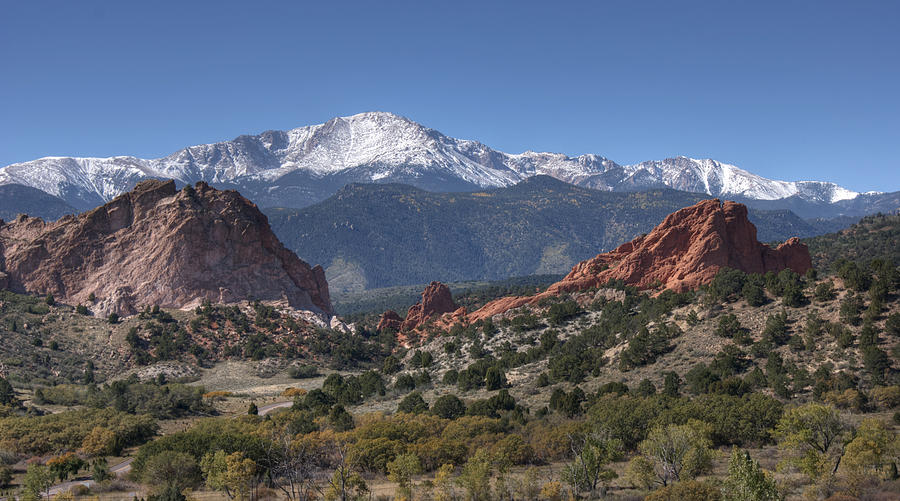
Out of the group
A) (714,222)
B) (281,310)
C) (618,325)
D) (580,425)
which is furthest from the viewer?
(281,310)

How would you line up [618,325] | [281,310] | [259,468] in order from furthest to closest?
[281,310] < [618,325] < [259,468]

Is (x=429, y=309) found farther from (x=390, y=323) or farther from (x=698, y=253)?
(x=698, y=253)

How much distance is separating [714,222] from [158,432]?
6747 cm

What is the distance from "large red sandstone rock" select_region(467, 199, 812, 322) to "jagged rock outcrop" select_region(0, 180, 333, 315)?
48.6 metres

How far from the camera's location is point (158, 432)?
63.4 metres

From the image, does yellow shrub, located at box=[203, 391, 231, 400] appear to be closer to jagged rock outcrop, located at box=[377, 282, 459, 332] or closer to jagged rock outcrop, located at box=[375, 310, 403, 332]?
jagged rock outcrop, located at box=[377, 282, 459, 332]

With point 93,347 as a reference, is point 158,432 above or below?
below

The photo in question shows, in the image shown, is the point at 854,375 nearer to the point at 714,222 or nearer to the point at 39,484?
the point at 714,222

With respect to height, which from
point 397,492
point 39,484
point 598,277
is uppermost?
point 598,277

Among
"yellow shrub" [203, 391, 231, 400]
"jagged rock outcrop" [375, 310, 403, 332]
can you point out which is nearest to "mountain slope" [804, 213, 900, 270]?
"jagged rock outcrop" [375, 310, 403, 332]

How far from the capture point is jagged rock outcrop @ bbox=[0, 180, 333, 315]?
11450cm

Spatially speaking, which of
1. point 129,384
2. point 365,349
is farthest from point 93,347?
point 365,349

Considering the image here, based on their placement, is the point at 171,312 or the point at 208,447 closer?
the point at 208,447

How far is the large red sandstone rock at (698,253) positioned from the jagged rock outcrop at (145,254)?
4860 cm
